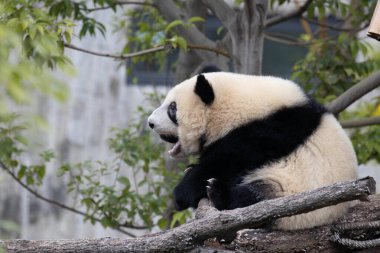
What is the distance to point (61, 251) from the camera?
10.1ft

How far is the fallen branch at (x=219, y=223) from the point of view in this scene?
2.74m

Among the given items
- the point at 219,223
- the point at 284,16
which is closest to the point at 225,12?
the point at 284,16

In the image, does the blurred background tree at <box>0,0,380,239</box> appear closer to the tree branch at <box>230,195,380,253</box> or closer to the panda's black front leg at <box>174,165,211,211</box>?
the panda's black front leg at <box>174,165,211,211</box>

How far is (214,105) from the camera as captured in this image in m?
4.13

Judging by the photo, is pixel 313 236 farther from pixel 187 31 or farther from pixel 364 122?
pixel 187 31

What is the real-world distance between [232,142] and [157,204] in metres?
2.28

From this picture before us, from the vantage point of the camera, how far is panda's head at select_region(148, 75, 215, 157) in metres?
4.14

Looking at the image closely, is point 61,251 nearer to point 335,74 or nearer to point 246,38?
point 246,38

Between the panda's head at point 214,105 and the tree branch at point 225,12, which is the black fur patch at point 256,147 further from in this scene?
the tree branch at point 225,12

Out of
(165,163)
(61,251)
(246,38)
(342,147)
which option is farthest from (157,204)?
(61,251)

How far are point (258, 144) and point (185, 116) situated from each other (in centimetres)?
58

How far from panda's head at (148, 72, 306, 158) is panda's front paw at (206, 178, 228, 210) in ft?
1.01

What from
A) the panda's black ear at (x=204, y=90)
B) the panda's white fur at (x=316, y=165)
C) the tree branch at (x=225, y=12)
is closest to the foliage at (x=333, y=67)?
the tree branch at (x=225, y=12)

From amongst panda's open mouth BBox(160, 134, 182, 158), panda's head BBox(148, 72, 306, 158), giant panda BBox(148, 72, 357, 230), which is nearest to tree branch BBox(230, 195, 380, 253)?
giant panda BBox(148, 72, 357, 230)
